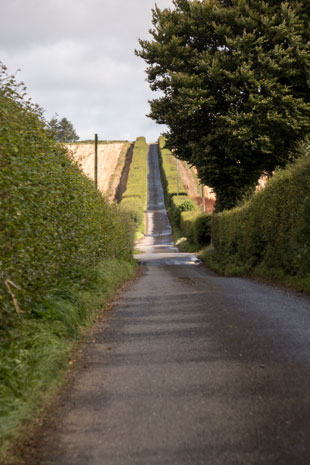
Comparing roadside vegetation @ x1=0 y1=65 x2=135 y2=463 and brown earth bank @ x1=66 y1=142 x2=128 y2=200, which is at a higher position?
brown earth bank @ x1=66 y1=142 x2=128 y2=200

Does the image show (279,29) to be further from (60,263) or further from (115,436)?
(115,436)

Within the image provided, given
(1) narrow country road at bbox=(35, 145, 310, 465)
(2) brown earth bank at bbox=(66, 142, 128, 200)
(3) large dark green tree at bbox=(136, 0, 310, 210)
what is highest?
(2) brown earth bank at bbox=(66, 142, 128, 200)

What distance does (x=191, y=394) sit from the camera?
183 inches

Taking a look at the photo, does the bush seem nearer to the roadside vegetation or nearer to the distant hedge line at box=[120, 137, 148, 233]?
the distant hedge line at box=[120, 137, 148, 233]

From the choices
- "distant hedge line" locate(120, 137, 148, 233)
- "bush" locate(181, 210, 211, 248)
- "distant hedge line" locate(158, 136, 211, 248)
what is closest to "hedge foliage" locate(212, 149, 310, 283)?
"distant hedge line" locate(158, 136, 211, 248)

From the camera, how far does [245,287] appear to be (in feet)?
42.9

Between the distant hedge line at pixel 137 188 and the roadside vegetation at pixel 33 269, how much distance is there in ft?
140

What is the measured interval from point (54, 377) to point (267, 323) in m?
3.89

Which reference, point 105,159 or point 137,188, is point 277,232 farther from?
point 105,159

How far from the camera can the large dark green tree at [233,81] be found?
21391mm

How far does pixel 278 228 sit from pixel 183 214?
38.9 m

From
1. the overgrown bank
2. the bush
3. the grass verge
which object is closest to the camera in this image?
the grass verge

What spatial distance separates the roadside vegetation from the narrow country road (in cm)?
32

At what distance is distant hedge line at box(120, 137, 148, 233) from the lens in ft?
213
